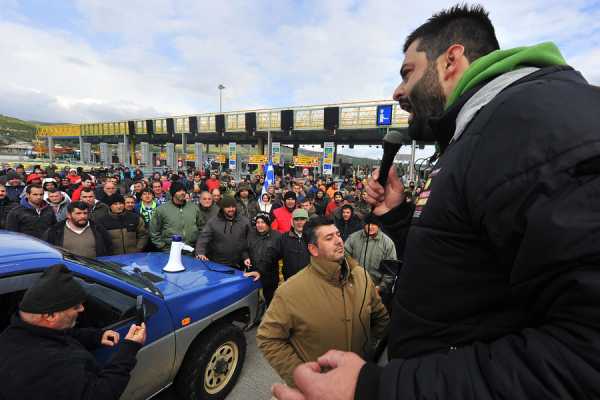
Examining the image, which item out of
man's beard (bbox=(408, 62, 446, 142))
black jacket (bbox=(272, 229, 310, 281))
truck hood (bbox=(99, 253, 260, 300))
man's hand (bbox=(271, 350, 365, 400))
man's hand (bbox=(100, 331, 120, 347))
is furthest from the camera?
black jacket (bbox=(272, 229, 310, 281))

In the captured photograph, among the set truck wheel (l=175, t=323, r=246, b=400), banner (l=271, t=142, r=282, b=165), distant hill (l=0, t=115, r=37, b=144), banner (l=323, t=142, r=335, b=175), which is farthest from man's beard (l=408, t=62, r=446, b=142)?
distant hill (l=0, t=115, r=37, b=144)

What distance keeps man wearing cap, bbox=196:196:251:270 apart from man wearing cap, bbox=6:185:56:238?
2658 millimetres

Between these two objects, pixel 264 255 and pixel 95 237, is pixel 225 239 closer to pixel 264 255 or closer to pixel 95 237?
pixel 264 255

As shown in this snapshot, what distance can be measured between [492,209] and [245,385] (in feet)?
11.1

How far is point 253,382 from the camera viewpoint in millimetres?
3143

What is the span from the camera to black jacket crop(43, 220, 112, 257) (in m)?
3.80

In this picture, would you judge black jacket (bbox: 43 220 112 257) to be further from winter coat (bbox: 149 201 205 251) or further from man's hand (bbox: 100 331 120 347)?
man's hand (bbox: 100 331 120 347)

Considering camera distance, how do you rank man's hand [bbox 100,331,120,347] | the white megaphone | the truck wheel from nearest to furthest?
man's hand [bbox 100,331,120,347], the truck wheel, the white megaphone

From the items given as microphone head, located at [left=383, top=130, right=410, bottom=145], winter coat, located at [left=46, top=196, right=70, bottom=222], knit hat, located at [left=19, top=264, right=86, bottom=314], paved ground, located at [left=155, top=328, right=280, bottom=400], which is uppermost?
microphone head, located at [left=383, top=130, right=410, bottom=145]

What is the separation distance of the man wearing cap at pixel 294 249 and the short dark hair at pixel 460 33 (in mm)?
3164

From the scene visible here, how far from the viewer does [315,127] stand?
78.7ft

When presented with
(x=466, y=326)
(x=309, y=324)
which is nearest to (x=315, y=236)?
(x=309, y=324)

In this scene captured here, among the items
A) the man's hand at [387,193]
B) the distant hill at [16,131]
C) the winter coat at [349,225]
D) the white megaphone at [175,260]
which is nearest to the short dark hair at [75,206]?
the white megaphone at [175,260]

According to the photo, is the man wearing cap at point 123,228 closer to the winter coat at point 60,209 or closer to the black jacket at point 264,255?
the winter coat at point 60,209
